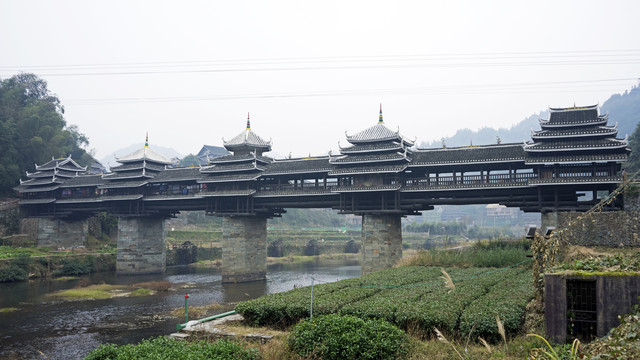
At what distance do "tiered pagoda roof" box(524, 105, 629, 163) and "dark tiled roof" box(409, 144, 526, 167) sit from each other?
1.06 meters

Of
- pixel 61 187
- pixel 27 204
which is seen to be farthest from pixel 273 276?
pixel 27 204

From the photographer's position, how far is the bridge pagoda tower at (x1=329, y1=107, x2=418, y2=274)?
3114 centimetres

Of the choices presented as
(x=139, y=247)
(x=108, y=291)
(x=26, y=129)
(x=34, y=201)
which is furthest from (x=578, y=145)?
(x=26, y=129)

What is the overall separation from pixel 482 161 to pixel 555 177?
427cm

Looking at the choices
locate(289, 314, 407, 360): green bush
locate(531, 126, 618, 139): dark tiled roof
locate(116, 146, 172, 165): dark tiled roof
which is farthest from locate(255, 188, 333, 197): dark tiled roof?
locate(289, 314, 407, 360): green bush

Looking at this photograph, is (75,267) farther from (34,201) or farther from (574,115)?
(574,115)

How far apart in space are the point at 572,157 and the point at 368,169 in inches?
503

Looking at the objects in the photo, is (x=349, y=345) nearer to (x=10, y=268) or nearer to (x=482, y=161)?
(x=482, y=161)

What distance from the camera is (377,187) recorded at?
1224 inches

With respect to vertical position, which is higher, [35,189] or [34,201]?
[35,189]

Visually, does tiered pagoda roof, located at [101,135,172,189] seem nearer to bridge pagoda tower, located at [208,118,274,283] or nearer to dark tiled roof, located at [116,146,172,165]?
dark tiled roof, located at [116,146,172,165]

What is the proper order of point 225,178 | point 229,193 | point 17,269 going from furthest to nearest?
point 225,178 < point 229,193 < point 17,269

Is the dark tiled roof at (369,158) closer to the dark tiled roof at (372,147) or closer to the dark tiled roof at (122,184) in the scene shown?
the dark tiled roof at (372,147)

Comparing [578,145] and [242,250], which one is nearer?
[578,145]
